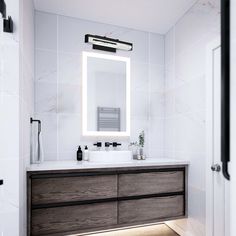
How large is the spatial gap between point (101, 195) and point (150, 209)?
1.78ft

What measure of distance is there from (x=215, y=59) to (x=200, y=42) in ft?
1.00

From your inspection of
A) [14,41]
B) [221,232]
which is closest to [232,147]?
[14,41]

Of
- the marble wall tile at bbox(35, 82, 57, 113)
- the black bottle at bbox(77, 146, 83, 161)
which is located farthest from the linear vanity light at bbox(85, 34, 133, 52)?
the black bottle at bbox(77, 146, 83, 161)

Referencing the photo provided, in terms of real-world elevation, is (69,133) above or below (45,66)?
below

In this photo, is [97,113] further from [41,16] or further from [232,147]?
[232,147]

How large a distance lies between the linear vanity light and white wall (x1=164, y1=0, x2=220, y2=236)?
621 millimetres

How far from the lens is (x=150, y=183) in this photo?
6.95ft

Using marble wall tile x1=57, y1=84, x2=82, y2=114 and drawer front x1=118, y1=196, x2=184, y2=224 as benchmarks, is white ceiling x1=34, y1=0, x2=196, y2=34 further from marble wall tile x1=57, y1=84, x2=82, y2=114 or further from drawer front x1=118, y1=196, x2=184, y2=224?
drawer front x1=118, y1=196, x2=184, y2=224

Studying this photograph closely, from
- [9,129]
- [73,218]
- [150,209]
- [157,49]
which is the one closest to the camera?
[9,129]

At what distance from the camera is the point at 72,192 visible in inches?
72.5

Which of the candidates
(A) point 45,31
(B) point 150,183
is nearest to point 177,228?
(B) point 150,183

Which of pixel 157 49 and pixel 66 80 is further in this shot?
pixel 157 49

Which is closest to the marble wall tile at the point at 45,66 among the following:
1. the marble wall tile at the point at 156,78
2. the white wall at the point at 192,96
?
the marble wall tile at the point at 156,78

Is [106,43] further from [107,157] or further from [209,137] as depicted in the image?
[209,137]
